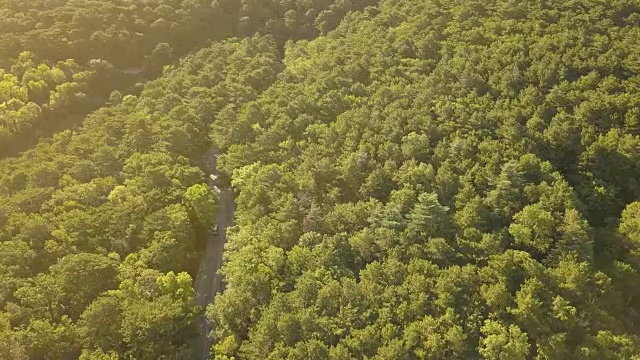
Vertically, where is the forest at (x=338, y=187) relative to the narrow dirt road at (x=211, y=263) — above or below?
above

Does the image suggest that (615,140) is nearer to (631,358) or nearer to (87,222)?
(631,358)

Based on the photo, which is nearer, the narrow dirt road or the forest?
the forest

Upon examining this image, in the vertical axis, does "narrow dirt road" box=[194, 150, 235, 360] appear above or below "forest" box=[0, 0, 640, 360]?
below

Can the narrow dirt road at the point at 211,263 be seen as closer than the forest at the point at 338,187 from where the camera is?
No
